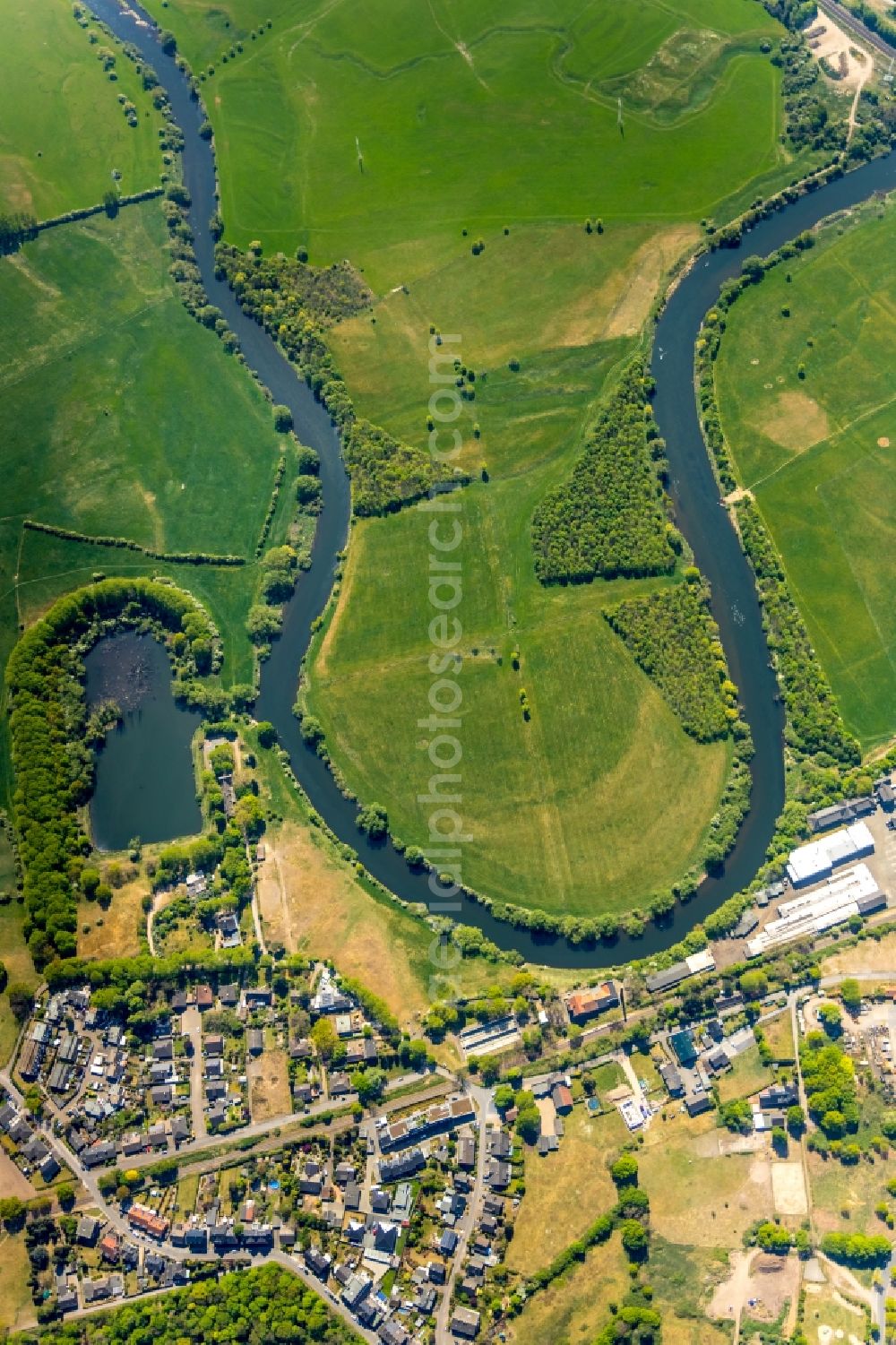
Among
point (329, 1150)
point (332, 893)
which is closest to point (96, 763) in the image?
point (332, 893)

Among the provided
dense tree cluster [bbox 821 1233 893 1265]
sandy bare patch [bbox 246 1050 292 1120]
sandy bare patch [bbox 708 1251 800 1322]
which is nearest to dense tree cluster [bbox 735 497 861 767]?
dense tree cluster [bbox 821 1233 893 1265]

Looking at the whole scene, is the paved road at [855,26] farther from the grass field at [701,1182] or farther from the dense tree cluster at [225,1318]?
the dense tree cluster at [225,1318]

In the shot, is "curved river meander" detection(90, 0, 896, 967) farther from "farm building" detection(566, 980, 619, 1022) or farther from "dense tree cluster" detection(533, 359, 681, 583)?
"farm building" detection(566, 980, 619, 1022)

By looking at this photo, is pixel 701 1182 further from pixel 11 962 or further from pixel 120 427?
pixel 120 427

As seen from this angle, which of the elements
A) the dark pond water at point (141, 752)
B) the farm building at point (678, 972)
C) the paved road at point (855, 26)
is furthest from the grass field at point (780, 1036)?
the paved road at point (855, 26)

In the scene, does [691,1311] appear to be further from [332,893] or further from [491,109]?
[491,109]

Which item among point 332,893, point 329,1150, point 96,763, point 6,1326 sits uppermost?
point 96,763
